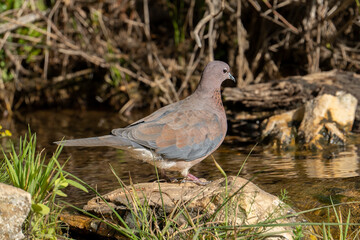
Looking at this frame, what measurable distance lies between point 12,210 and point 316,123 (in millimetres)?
3715

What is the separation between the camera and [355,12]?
715 centimetres

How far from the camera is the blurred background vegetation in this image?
7.50 metres

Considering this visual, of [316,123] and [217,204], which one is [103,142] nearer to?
[217,204]

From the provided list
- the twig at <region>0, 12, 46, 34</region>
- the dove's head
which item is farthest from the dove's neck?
the twig at <region>0, 12, 46, 34</region>

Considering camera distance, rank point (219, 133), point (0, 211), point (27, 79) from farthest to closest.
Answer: point (27, 79)
point (219, 133)
point (0, 211)

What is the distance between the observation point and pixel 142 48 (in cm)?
828

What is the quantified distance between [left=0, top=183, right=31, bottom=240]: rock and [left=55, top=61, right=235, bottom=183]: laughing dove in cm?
101

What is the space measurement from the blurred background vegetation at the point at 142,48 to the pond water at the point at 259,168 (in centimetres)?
148

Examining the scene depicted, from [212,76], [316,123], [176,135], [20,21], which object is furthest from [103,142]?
[20,21]

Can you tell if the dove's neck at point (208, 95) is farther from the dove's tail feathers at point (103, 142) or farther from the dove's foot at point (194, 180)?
the dove's tail feathers at point (103, 142)

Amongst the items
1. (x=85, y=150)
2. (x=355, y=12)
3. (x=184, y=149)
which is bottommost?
(x=85, y=150)

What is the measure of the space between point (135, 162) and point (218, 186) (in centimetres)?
218

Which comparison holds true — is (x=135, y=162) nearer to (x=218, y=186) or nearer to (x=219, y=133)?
(x=219, y=133)

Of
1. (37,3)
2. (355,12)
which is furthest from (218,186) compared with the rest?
(37,3)
